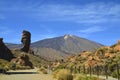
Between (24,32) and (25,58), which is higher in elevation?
(24,32)

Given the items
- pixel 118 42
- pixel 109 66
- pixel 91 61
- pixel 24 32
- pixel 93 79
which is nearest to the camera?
pixel 93 79

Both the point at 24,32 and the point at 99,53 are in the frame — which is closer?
the point at 99,53

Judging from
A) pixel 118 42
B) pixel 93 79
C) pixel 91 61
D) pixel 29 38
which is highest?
pixel 29 38

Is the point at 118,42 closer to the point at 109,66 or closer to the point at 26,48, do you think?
the point at 109,66

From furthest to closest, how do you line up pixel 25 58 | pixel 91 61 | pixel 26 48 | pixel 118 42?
pixel 26 48 → pixel 25 58 → pixel 118 42 → pixel 91 61

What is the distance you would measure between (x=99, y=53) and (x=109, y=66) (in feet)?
89.6

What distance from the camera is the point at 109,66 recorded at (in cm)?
4819

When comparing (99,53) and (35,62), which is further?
(35,62)

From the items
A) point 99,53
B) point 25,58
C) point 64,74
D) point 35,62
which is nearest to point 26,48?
point 35,62

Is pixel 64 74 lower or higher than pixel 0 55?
lower

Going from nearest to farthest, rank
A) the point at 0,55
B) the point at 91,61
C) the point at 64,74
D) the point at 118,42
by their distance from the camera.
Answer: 1. the point at 64,74
2. the point at 91,61
3. the point at 118,42
4. the point at 0,55

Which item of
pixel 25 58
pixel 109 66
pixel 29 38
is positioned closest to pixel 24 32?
pixel 29 38

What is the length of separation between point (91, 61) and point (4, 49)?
93149mm

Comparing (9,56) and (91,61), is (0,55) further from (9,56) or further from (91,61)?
(91,61)
